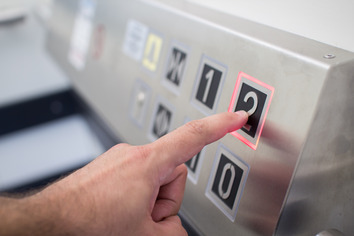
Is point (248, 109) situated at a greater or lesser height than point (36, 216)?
greater

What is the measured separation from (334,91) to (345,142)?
0.19ft

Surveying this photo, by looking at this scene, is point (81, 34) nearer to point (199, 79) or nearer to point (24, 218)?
point (199, 79)

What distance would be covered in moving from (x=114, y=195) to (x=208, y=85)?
18cm

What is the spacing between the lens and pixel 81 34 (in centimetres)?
77

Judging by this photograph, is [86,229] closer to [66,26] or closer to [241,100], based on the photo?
[241,100]

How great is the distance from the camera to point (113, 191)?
357 mm

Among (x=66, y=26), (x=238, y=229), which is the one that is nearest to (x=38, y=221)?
(x=238, y=229)

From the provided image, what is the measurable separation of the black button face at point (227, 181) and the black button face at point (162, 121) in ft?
0.39

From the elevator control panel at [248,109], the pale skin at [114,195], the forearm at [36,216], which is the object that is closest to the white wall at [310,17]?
the elevator control panel at [248,109]

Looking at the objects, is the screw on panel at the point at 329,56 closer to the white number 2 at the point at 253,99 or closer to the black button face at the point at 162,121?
the white number 2 at the point at 253,99

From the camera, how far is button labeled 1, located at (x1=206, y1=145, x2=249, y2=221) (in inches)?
15.9

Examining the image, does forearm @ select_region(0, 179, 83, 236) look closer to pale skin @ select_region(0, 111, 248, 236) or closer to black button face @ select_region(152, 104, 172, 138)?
pale skin @ select_region(0, 111, 248, 236)

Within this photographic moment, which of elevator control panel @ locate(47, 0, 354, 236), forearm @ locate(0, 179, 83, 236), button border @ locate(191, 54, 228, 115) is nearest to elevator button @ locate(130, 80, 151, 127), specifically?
elevator control panel @ locate(47, 0, 354, 236)

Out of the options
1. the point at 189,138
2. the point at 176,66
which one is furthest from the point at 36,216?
the point at 176,66
